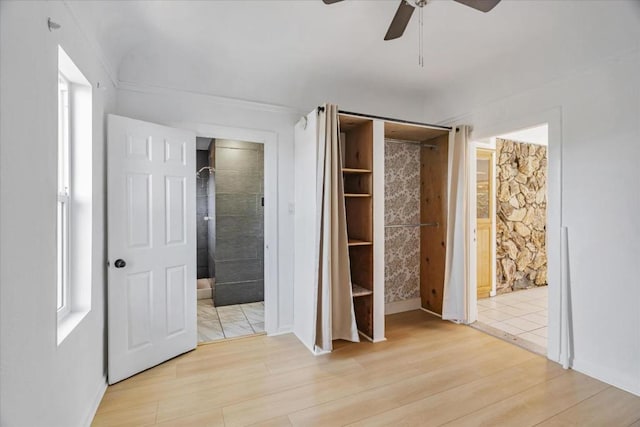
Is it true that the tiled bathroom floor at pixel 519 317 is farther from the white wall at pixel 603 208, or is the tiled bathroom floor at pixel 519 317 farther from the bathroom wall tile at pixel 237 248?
the bathroom wall tile at pixel 237 248

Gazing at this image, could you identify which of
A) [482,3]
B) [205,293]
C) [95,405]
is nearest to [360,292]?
[95,405]

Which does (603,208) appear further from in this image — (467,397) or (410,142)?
(410,142)

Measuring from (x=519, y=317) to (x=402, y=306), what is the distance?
4.42ft

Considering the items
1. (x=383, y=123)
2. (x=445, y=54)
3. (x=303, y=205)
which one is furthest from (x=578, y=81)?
(x=303, y=205)

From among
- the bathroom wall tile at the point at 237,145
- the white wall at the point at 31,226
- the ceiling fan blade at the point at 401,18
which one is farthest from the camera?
the bathroom wall tile at the point at 237,145

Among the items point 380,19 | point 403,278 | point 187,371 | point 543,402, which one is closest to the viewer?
point 543,402

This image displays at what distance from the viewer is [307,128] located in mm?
3090

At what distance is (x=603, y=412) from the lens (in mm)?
2027

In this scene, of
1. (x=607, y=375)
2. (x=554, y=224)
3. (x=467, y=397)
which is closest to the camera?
(x=467, y=397)

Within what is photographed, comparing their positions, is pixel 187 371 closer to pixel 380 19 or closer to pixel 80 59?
pixel 80 59

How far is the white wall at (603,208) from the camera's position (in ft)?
7.41

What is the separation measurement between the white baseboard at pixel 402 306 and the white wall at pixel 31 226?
10.2 feet

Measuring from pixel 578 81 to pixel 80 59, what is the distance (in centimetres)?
354

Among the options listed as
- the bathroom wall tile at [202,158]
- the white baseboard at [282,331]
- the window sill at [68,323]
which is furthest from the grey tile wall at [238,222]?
Result: the window sill at [68,323]
